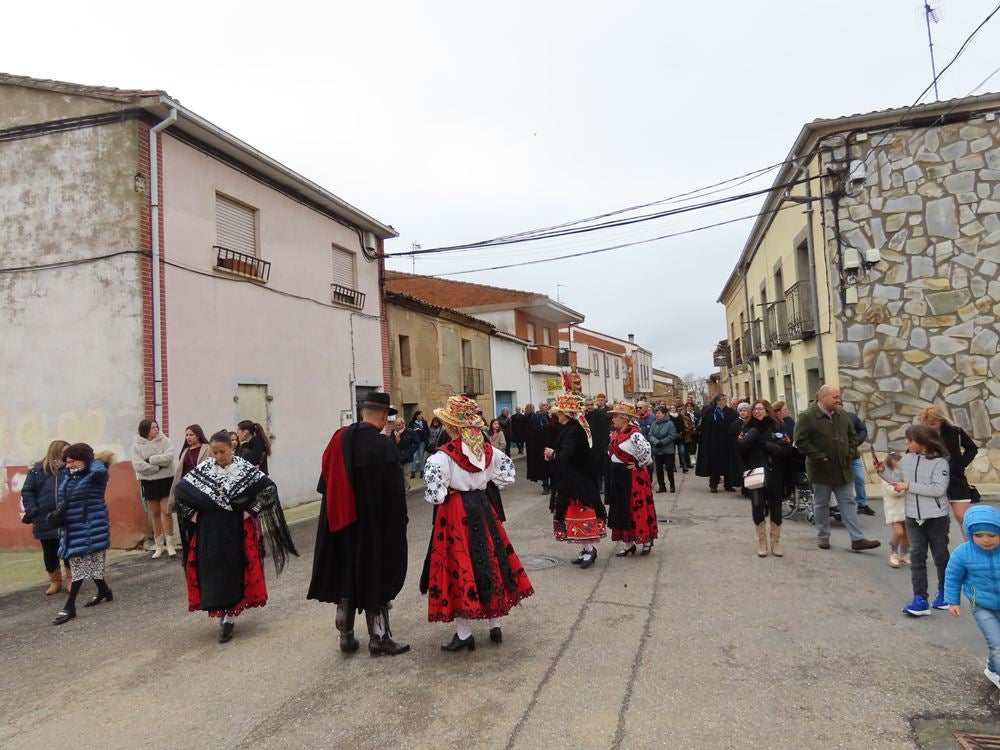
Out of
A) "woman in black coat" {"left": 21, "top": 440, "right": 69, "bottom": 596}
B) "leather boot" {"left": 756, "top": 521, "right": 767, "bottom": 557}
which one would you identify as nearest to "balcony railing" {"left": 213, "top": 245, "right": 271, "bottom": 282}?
"woman in black coat" {"left": 21, "top": 440, "right": 69, "bottom": 596}

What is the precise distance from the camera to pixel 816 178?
10.8 m

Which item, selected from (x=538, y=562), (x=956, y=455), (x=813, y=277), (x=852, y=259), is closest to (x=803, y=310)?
(x=813, y=277)

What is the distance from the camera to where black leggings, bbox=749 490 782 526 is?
6629mm

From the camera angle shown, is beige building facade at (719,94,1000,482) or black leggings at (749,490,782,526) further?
beige building facade at (719,94,1000,482)

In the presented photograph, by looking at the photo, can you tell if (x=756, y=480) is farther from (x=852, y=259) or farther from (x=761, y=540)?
(x=852, y=259)

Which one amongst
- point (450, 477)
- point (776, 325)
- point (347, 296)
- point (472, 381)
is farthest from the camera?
point (472, 381)

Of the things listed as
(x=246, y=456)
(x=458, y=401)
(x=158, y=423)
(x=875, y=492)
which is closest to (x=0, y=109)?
(x=158, y=423)

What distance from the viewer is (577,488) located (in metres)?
6.57

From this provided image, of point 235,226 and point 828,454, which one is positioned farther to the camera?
point 235,226

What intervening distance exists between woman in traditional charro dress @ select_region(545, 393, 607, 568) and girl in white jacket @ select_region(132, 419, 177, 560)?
4.74 m

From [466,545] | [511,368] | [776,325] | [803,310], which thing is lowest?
[466,545]

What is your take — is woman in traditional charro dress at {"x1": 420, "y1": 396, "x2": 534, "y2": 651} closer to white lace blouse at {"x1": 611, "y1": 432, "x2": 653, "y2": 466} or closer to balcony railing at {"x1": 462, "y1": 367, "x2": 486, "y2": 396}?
white lace blouse at {"x1": 611, "y1": 432, "x2": 653, "y2": 466}

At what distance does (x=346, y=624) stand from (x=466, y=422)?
5.00 feet

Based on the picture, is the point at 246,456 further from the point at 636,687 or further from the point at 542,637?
the point at 636,687
